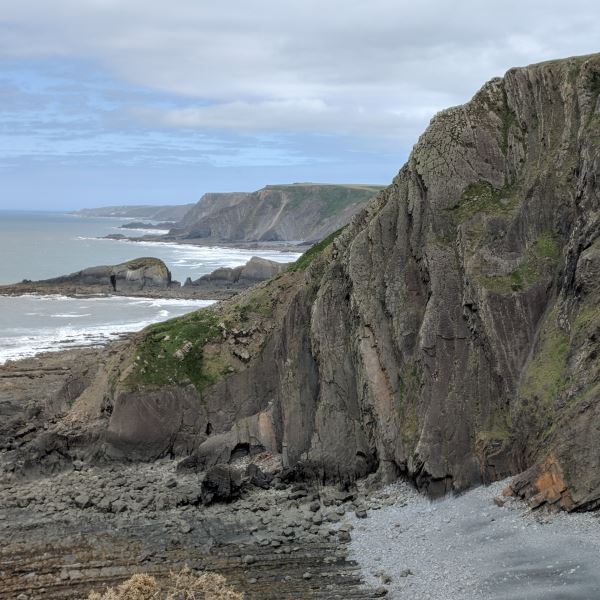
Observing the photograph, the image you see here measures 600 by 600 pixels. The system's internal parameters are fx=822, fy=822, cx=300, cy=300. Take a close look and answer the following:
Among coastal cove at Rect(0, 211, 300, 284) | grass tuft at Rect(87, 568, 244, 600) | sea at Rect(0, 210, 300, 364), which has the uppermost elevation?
coastal cove at Rect(0, 211, 300, 284)

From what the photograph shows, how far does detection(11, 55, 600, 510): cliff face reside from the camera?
26.6 m

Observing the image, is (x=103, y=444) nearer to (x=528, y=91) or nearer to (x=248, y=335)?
(x=248, y=335)

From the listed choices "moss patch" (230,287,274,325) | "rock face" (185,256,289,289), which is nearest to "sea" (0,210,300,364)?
"rock face" (185,256,289,289)

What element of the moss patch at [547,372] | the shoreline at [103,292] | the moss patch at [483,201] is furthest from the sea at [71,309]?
the moss patch at [547,372]

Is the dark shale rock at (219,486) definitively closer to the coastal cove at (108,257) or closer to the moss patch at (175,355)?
the moss patch at (175,355)

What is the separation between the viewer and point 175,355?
3947 cm

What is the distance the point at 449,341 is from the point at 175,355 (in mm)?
15167

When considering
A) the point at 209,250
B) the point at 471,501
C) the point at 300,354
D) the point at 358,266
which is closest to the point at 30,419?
the point at 300,354

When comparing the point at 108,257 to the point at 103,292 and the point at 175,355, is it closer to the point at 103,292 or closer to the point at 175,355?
the point at 103,292

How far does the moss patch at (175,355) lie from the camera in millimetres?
38250

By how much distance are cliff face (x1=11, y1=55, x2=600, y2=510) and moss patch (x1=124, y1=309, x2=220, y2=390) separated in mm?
129

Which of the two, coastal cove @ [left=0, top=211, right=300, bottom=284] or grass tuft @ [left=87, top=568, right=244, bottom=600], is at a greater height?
coastal cove @ [left=0, top=211, right=300, bottom=284]

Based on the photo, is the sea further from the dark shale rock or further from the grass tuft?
the grass tuft

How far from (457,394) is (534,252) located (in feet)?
19.6
